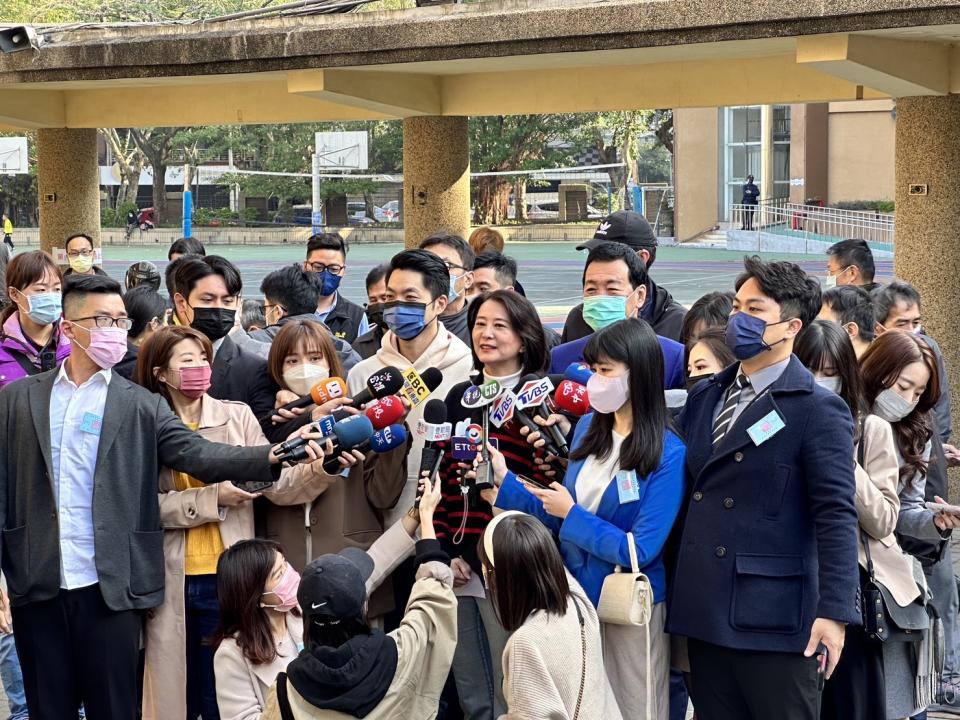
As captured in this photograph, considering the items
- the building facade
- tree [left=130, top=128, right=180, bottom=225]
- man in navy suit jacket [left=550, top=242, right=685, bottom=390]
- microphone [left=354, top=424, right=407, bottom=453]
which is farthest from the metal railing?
microphone [left=354, top=424, right=407, bottom=453]

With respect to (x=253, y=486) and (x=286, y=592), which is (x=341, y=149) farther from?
(x=286, y=592)

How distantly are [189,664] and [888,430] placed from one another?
3.10 m

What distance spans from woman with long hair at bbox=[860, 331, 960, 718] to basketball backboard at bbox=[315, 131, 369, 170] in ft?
174

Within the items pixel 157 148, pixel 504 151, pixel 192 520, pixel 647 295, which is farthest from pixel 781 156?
pixel 192 520

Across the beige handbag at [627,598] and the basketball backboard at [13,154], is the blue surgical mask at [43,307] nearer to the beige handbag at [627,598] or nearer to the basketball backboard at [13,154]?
the beige handbag at [627,598]

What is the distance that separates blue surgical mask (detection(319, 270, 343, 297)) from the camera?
885 centimetres

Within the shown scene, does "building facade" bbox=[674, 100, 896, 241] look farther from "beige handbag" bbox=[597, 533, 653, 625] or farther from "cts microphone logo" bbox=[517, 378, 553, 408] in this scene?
"beige handbag" bbox=[597, 533, 653, 625]

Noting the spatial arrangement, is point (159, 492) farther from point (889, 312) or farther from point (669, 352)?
point (889, 312)

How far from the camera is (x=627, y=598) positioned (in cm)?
485

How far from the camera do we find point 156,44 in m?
11.9

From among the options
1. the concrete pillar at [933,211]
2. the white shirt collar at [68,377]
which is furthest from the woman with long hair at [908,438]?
the concrete pillar at [933,211]

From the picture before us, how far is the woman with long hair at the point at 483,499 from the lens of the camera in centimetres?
565

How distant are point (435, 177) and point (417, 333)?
22.5 feet

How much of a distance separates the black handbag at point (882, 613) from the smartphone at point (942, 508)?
1.33 ft
